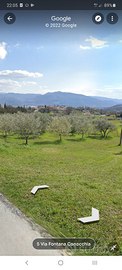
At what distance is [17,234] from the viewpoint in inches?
200

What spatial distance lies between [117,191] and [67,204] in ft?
14.6

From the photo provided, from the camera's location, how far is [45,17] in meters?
5.26

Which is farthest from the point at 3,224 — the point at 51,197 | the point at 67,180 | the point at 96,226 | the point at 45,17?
the point at 45,17

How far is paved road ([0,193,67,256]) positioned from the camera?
13.9 feet
